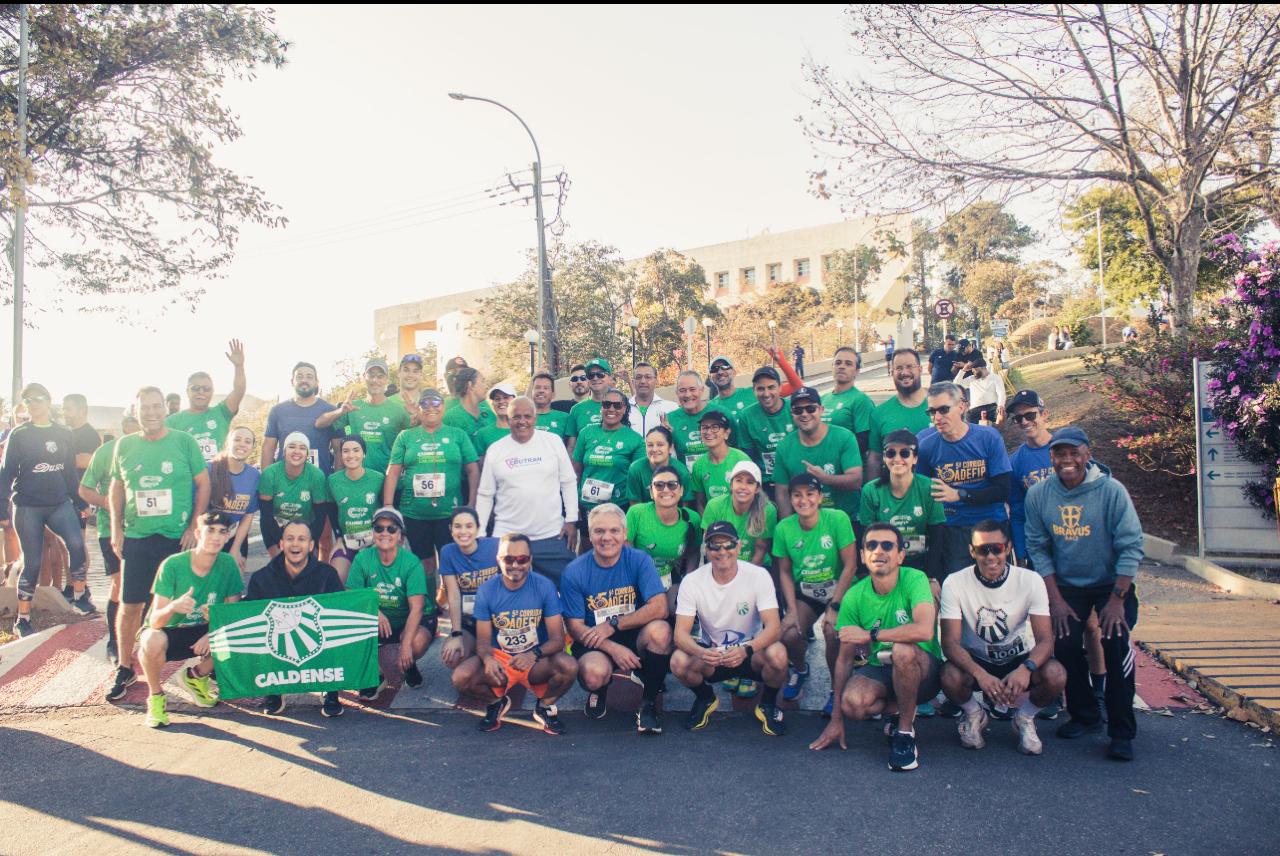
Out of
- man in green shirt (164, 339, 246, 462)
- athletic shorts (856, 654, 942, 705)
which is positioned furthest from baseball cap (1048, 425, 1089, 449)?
man in green shirt (164, 339, 246, 462)

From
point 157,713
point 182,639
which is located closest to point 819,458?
point 182,639

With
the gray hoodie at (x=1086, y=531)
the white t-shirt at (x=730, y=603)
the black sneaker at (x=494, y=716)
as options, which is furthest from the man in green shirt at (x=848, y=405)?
the black sneaker at (x=494, y=716)

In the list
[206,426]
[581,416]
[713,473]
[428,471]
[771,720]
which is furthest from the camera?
[581,416]

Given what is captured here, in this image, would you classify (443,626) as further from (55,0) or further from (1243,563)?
(55,0)

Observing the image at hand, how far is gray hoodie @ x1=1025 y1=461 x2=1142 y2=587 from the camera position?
4.93 m

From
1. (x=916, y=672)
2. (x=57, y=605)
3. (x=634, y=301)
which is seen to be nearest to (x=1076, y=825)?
(x=916, y=672)

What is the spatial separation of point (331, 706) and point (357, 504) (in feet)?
5.27

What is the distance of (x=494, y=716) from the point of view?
18.2 ft

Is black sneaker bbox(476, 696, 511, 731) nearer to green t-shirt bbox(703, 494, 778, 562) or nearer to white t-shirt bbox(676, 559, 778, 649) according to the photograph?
white t-shirt bbox(676, 559, 778, 649)

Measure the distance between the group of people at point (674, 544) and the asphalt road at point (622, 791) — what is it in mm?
226

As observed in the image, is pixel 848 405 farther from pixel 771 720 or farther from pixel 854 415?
pixel 771 720

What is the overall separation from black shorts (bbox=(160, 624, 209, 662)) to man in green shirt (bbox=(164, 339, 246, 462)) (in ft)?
6.65

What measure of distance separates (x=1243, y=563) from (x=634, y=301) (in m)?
32.2

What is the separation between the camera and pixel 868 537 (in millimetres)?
5023
